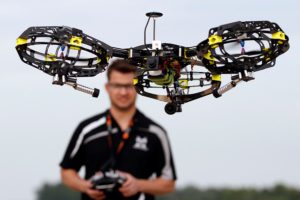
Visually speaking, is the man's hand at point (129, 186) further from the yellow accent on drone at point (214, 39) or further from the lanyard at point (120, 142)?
the yellow accent on drone at point (214, 39)

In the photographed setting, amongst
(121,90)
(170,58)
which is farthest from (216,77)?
(121,90)

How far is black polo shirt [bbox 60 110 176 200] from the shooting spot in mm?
10656

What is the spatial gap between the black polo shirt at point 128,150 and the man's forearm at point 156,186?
0.07 metres

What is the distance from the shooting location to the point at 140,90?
43.3 meters

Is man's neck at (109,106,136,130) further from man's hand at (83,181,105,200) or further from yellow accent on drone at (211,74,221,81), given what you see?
yellow accent on drone at (211,74,221,81)

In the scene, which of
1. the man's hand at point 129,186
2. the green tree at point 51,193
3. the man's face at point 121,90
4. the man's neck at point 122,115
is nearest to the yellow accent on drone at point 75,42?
the man's neck at point 122,115

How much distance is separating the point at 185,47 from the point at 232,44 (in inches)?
116

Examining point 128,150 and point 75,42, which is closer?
point 128,150

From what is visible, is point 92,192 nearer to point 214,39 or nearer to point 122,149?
point 122,149

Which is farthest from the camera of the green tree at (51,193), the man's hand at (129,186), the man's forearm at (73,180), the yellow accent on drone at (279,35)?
the green tree at (51,193)

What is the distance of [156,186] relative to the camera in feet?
35.0

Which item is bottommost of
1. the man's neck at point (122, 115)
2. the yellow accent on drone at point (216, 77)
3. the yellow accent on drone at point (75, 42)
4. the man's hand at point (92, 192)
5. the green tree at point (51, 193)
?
the green tree at point (51, 193)

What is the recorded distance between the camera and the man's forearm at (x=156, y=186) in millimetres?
10539

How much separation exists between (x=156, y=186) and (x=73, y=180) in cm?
86
